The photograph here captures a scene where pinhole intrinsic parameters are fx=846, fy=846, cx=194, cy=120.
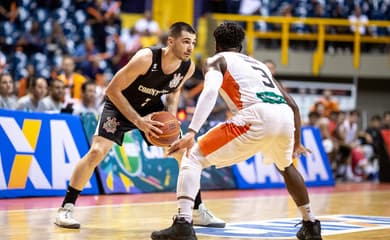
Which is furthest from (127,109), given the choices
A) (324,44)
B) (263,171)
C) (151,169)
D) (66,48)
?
(324,44)

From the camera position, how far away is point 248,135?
21.5 ft

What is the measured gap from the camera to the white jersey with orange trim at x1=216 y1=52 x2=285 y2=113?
666 centimetres

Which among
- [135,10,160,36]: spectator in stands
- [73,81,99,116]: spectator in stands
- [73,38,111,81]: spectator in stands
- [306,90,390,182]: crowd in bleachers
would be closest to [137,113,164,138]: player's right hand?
[73,81,99,116]: spectator in stands

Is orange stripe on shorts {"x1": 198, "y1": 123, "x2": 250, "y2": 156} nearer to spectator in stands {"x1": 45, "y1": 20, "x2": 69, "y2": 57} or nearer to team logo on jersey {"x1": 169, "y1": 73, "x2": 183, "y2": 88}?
team logo on jersey {"x1": 169, "y1": 73, "x2": 183, "y2": 88}

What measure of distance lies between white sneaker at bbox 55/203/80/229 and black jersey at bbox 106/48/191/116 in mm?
1152

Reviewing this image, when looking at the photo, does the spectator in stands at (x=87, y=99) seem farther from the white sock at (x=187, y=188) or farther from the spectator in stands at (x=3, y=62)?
the white sock at (x=187, y=188)

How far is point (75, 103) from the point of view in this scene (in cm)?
1348

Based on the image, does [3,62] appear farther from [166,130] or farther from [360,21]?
[360,21]

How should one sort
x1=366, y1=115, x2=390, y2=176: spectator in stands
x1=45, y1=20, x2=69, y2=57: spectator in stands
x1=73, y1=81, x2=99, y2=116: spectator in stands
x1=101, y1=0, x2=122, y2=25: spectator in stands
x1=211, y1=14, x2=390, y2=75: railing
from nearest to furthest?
x1=73, y1=81, x2=99, y2=116: spectator in stands, x1=366, y1=115, x2=390, y2=176: spectator in stands, x1=45, y1=20, x2=69, y2=57: spectator in stands, x1=101, y1=0, x2=122, y2=25: spectator in stands, x1=211, y1=14, x2=390, y2=75: railing

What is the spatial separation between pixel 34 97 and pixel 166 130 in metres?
5.50

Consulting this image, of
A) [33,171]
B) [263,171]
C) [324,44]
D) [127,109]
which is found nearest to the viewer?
[127,109]

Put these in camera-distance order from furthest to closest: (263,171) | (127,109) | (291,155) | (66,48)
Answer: (66,48) → (263,171) → (127,109) → (291,155)

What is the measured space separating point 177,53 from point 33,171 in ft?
13.4

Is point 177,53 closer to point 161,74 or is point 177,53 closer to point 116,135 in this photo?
point 161,74
